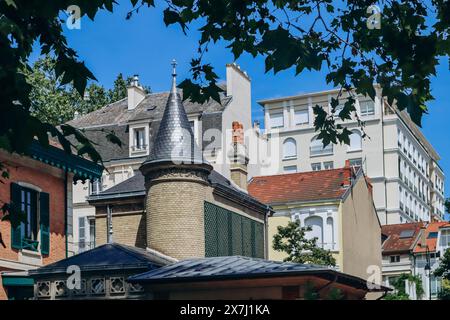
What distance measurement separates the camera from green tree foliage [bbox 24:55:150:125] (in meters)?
64.4

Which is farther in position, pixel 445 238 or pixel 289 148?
pixel 289 148

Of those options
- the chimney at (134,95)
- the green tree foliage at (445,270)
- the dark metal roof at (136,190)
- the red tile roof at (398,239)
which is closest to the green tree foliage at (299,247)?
the dark metal roof at (136,190)

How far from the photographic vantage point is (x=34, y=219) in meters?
28.5

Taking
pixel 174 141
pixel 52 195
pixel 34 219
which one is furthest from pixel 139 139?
pixel 34 219

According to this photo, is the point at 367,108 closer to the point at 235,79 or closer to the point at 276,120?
the point at 276,120

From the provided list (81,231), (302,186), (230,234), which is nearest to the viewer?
(230,234)

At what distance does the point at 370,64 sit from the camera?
42.0 ft

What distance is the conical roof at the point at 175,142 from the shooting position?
1265 inches

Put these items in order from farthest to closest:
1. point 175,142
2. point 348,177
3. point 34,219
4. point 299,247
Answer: point 348,177
point 299,247
point 175,142
point 34,219

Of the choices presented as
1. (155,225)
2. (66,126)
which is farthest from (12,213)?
(155,225)

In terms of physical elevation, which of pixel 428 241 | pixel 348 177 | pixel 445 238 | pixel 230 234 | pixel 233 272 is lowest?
pixel 233 272

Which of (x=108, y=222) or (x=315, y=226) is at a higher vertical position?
(x=315, y=226)

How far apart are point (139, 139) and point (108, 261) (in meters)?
33.0

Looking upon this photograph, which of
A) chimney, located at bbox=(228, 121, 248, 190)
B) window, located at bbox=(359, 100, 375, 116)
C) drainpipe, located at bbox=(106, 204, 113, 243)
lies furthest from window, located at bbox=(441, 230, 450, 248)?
drainpipe, located at bbox=(106, 204, 113, 243)
